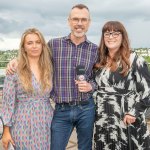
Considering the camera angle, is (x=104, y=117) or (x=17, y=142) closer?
(x=17, y=142)

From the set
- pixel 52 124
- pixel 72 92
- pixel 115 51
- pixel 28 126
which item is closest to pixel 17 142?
pixel 28 126

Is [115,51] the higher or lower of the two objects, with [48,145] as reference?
higher

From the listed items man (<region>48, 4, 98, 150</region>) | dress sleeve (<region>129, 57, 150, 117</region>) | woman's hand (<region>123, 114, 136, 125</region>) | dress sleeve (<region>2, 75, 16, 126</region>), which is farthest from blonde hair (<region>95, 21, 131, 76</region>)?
dress sleeve (<region>2, 75, 16, 126</region>)

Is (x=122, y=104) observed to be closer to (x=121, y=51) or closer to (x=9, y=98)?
(x=121, y=51)

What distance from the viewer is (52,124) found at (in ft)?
12.1

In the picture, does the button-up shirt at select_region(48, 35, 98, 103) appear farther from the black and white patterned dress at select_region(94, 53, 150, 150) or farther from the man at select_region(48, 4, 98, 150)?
the black and white patterned dress at select_region(94, 53, 150, 150)

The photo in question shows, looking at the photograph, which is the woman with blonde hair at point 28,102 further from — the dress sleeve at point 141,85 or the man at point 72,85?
the dress sleeve at point 141,85

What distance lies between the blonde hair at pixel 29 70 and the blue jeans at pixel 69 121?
39 centimetres

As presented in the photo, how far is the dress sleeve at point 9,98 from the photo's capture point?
10.9 feet

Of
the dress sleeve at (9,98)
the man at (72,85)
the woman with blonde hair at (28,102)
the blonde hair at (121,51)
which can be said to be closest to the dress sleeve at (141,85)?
the blonde hair at (121,51)

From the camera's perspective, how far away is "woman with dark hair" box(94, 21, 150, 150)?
11.6 ft

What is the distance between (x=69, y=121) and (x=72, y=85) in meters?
0.41

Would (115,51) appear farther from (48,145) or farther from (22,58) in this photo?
(48,145)

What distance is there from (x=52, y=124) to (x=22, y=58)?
2.72 feet
